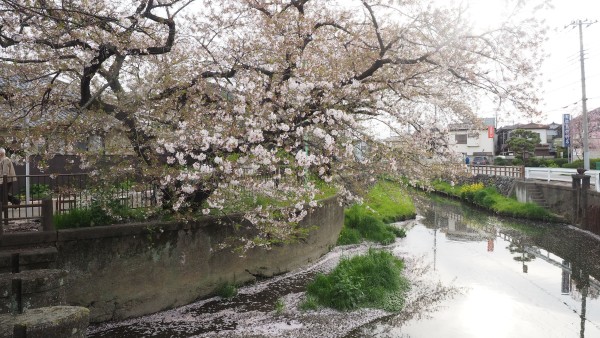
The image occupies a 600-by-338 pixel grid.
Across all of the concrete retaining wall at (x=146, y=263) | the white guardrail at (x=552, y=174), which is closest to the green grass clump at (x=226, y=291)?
the concrete retaining wall at (x=146, y=263)

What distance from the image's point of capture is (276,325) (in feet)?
28.6

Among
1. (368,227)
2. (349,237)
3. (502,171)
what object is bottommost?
(349,237)

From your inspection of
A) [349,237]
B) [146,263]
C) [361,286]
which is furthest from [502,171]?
[146,263]

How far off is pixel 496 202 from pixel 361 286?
2028 cm

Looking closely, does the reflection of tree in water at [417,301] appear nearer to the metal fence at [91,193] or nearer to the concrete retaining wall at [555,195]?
the metal fence at [91,193]

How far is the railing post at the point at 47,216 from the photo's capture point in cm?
796

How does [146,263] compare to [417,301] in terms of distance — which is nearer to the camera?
[146,263]

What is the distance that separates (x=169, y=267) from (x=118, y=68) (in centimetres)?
466

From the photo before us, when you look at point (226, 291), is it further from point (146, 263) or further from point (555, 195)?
point (555, 195)

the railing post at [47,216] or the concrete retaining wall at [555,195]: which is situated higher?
the railing post at [47,216]

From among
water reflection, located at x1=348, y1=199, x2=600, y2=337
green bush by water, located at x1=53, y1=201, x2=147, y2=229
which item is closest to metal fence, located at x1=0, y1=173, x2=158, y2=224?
green bush by water, located at x1=53, y1=201, x2=147, y2=229

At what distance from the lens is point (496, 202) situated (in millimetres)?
27484

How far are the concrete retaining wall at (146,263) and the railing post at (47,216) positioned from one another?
7.5 inches

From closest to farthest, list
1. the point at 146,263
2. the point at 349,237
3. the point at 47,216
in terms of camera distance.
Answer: the point at 47,216, the point at 146,263, the point at 349,237
